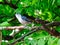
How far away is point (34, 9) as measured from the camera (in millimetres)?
1030

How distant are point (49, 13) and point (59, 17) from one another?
0.19 feet

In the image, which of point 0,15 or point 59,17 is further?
point 0,15

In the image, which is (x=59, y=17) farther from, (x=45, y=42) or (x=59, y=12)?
(x=45, y=42)

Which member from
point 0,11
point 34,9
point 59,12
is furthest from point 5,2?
point 59,12

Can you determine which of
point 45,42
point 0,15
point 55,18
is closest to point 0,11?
point 0,15

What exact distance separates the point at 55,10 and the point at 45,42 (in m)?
0.28

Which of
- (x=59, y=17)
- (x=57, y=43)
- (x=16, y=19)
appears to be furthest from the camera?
(x=16, y=19)

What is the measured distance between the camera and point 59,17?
96 cm

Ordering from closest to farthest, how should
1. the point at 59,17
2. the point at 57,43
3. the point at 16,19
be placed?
1. the point at 57,43
2. the point at 59,17
3. the point at 16,19

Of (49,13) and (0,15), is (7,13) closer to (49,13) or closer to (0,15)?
(0,15)

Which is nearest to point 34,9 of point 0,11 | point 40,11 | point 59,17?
point 40,11

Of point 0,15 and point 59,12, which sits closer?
point 59,12

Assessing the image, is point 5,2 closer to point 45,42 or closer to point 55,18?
point 55,18

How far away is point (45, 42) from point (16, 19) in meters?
0.41
